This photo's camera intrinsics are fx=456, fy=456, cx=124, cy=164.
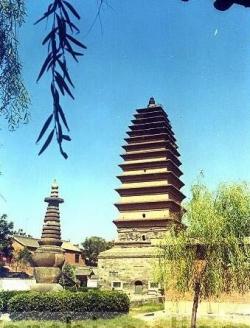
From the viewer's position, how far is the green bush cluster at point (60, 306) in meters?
24.3

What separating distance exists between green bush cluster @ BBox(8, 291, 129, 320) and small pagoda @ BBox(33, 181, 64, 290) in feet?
29.5

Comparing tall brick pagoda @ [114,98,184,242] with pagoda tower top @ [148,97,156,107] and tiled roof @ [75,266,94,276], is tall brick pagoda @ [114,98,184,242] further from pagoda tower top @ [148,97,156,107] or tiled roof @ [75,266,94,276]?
tiled roof @ [75,266,94,276]

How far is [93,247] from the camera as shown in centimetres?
7300

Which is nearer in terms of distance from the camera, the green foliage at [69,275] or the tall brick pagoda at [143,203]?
the tall brick pagoda at [143,203]

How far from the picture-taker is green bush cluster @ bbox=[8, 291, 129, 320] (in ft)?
79.8

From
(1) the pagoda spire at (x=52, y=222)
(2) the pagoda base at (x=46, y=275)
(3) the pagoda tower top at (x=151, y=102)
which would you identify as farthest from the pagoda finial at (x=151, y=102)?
(2) the pagoda base at (x=46, y=275)

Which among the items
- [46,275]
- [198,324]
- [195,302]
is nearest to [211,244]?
[195,302]

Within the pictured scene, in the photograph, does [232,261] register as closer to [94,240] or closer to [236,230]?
[236,230]

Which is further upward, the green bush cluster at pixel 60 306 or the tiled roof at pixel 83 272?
the tiled roof at pixel 83 272

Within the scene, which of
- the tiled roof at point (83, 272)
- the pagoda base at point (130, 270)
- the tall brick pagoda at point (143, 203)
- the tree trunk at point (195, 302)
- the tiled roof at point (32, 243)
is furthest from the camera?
the tiled roof at point (32, 243)

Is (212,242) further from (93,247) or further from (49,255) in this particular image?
(93,247)

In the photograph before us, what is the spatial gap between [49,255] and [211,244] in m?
17.7

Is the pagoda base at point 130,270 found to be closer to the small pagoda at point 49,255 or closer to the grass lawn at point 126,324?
the small pagoda at point 49,255

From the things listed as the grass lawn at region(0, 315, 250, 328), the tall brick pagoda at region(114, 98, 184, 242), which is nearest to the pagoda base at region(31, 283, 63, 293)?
the tall brick pagoda at region(114, 98, 184, 242)
